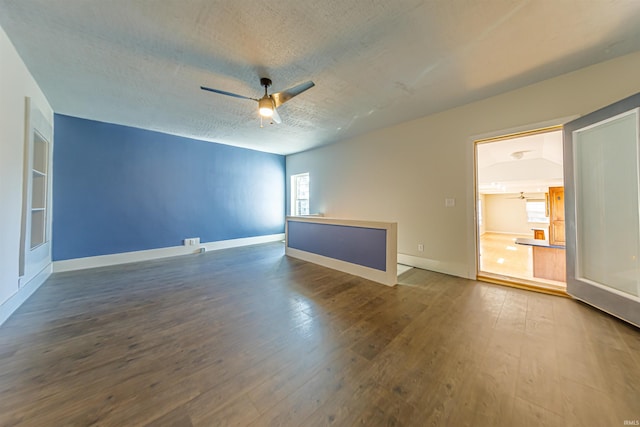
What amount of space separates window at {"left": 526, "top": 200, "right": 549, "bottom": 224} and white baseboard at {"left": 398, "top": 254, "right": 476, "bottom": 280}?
9.40 meters

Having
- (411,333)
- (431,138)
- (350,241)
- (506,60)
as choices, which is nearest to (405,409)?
(411,333)

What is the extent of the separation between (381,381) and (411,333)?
26.6 inches

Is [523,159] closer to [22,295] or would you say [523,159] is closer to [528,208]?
[528,208]

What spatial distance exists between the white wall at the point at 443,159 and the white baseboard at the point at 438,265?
0.05 feet

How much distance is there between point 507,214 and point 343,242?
10.6 m

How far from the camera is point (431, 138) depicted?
12.3ft

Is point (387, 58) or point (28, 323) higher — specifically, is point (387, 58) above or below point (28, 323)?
above

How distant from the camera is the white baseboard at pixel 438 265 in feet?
11.0

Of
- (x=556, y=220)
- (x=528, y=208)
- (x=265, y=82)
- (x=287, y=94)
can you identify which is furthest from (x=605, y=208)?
(x=528, y=208)

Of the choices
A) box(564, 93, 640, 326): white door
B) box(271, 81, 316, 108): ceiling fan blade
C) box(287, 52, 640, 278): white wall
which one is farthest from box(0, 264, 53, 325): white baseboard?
box(564, 93, 640, 326): white door

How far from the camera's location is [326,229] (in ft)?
13.3

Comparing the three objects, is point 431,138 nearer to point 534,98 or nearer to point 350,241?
point 534,98

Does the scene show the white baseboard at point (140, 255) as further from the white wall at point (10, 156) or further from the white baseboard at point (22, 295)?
the white wall at point (10, 156)

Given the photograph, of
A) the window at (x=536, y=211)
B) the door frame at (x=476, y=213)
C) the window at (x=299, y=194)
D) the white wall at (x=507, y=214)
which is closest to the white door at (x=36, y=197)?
the window at (x=299, y=194)
